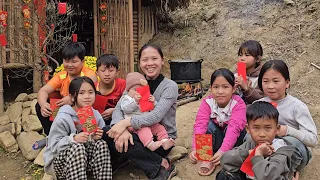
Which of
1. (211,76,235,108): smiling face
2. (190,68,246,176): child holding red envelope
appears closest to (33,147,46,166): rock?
(190,68,246,176): child holding red envelope

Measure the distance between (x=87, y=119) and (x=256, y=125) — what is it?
1.30 m

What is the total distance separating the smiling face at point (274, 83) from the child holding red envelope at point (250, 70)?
346mm

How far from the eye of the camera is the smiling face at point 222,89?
305cm

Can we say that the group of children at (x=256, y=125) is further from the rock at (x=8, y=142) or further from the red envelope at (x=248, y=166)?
the rock at (x=8, y=142)

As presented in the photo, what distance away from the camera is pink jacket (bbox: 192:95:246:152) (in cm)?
298

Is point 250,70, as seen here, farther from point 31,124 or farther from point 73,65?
point 31,124

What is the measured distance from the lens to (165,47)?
907 centimetres

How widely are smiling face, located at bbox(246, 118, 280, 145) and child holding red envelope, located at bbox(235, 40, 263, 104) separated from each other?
2.53 ft

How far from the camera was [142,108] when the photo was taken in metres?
3.05

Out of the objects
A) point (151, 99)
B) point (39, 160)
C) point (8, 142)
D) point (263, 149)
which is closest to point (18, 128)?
point (8, 142)

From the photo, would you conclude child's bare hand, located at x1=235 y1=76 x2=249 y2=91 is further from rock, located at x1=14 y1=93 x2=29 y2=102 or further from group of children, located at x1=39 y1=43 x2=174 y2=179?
rock, located at x1=14 y1=93 x2=29 y2=102

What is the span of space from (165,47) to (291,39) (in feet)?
10.0

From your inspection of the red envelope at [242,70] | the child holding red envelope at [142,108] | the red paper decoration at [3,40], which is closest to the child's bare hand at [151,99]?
the child holding red envelope at [142,108]

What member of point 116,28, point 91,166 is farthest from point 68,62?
point 116,28
